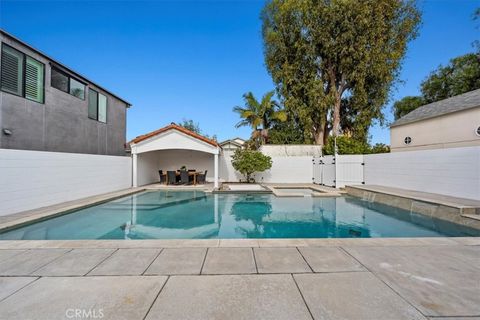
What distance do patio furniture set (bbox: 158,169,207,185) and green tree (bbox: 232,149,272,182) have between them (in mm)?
2564

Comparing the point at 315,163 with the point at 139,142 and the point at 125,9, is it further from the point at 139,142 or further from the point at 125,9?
the point at 125,9

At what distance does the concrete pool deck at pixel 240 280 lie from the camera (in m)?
2.32

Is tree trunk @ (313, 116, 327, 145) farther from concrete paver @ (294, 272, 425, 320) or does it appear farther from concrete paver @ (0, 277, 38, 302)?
concrete paver @ (0, 277, 38, 302)

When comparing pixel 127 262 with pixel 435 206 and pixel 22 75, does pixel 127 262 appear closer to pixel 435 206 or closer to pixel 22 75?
pixel 435 206

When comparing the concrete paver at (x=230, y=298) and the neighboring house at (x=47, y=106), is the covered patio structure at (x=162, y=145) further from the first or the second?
the concrete paver at (x=230, y=298)

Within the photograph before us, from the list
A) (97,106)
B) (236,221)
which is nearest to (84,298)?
(236,221)

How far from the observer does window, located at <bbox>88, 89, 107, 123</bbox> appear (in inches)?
505

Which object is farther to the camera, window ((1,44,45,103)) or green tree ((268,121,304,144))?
green tree ((268,121,304,144))

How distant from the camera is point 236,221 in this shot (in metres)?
7.00

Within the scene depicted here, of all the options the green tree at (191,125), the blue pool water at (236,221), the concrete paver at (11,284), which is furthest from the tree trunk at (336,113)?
the green tree at (191,125)

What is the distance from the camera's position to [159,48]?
14.8 meters

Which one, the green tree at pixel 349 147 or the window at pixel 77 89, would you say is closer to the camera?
the window at pixel 77 89

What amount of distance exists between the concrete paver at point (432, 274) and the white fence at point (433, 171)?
4.27 metres

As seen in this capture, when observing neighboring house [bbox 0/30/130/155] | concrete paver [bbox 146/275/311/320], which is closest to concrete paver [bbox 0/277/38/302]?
concrete paver [bbox 146/275/311/320]
